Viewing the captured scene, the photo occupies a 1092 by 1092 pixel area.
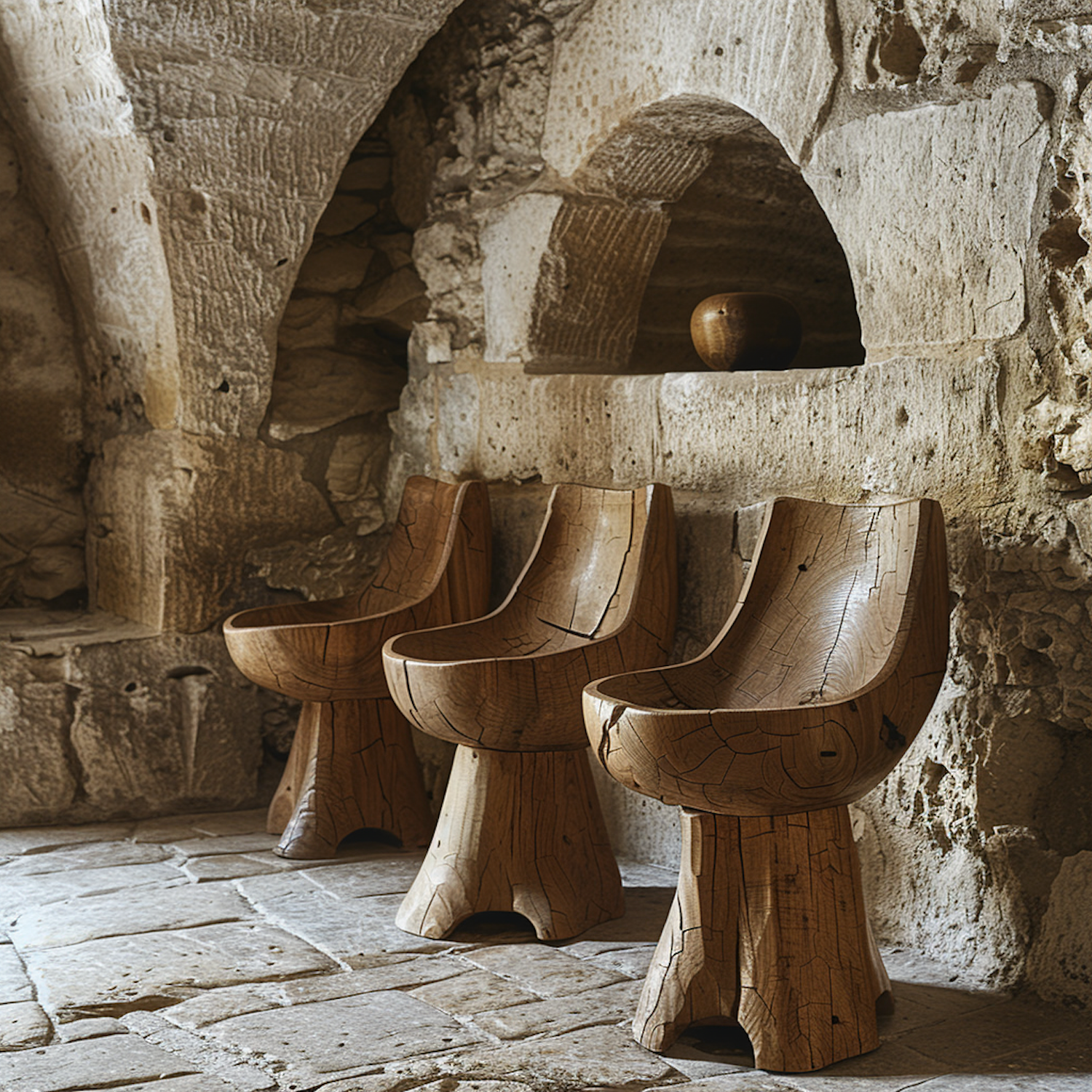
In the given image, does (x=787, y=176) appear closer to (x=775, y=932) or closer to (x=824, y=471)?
(x=824, y=471)

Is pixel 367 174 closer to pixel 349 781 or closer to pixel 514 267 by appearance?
pixel 514 267

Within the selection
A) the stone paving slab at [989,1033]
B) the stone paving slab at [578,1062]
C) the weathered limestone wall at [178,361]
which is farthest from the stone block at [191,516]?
the stone paving slab at [989,1033]

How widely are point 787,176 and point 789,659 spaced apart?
1.54 m

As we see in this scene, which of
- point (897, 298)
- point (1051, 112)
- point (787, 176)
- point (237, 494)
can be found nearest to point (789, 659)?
point (897, 298)

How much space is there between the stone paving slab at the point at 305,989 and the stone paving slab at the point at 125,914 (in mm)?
401

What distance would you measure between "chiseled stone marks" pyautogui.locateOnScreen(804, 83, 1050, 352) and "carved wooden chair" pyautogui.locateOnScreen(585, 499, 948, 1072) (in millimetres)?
390

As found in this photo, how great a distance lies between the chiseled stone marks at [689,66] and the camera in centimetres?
258

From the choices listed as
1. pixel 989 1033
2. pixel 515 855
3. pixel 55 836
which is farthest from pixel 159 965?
pixel 989 1033

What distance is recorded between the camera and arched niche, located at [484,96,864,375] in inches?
124

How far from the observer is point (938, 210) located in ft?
7.75

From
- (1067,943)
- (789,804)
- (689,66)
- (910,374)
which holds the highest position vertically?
(689,66)

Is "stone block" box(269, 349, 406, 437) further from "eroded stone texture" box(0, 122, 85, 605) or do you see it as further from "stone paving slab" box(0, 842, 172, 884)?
"stone paving slab" box(0, 842, 172, 884)

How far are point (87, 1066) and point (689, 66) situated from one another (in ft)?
7.47

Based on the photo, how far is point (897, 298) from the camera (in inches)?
96.8
